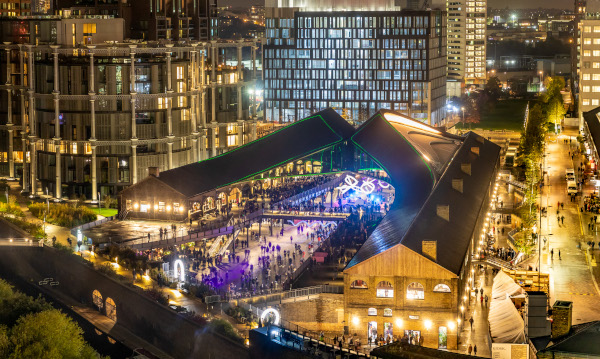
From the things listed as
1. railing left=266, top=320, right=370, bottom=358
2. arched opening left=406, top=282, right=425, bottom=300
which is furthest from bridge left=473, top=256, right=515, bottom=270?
railing left=266, top=320, right=370, bottom=358

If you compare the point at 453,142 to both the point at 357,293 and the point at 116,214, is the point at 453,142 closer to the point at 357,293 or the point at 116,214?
the point at 116,214

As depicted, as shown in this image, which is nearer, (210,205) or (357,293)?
(357,293)

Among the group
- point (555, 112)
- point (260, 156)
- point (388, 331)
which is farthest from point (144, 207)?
point (555, 112)

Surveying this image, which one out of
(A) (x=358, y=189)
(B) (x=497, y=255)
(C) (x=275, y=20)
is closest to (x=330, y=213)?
(A) (x=358, y=189)

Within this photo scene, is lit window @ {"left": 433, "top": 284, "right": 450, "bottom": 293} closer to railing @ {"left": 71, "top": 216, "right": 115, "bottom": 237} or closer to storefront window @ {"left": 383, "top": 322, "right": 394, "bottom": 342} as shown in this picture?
storefront window @ {"left": 383, "top": 322, "right": 394, "bottom": 342}

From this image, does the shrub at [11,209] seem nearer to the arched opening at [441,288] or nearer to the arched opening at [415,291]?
the arched opening at [415,291]

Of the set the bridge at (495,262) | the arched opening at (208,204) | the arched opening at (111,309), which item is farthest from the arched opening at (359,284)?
the arched opening at (208,204)
